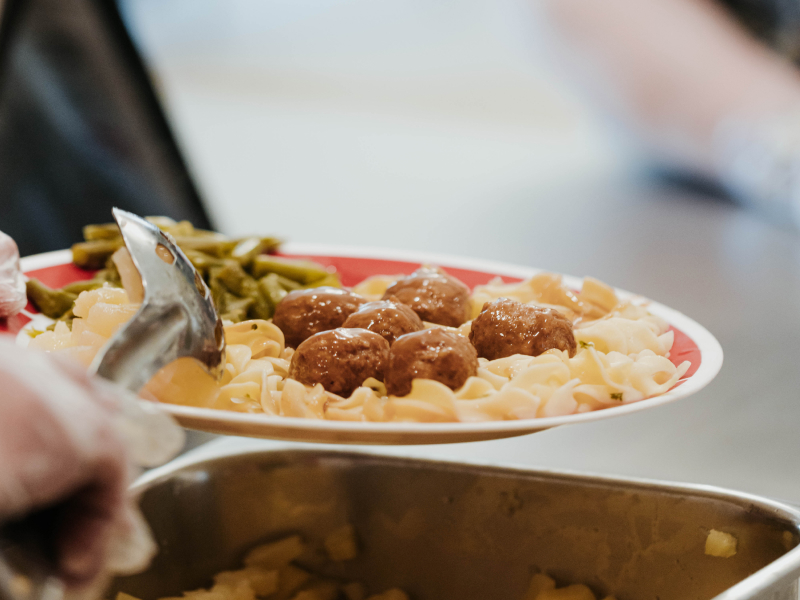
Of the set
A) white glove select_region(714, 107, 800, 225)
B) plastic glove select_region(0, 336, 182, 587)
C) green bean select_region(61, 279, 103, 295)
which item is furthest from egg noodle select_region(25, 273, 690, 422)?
white glove select_region(714, 107, 800, 225)

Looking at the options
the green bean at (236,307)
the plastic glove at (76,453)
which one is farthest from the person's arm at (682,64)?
the plastic glove at (76,453)

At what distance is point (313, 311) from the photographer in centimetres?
130

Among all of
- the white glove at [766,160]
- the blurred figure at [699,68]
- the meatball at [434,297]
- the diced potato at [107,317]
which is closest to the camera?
the diced potato at [107,317]

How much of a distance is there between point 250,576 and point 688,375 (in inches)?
33.8

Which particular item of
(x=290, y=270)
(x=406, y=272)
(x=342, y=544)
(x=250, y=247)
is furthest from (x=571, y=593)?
(x=250, y=247)

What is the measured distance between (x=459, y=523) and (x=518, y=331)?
444 mm

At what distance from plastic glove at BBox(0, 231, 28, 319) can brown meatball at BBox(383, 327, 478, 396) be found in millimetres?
635

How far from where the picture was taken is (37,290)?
142 centimetres

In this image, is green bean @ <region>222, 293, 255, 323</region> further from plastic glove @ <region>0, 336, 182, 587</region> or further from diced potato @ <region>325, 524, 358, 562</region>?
plastic glove @ <region>0, 336, 182, 587</region>

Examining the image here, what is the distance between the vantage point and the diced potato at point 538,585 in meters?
1.36

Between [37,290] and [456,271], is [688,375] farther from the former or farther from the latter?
[37,290]

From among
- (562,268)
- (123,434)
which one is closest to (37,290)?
(123,434)

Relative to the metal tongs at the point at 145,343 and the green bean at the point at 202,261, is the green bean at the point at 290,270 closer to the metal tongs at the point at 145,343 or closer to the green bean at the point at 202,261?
the green bean at the point at 202,261

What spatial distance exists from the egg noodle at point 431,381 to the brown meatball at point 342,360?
0.02m
